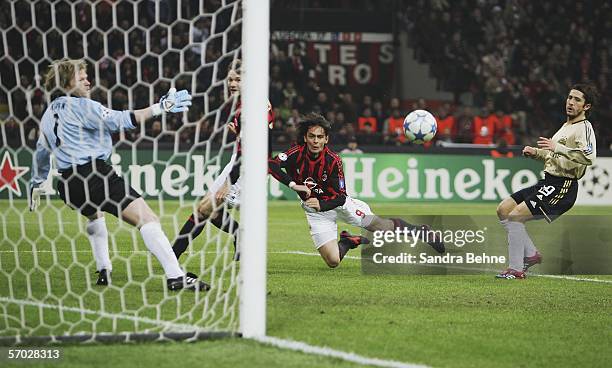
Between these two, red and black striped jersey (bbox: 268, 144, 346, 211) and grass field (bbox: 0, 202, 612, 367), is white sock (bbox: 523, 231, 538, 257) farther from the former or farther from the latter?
red and black striped jersey (bbox: 268, 144, 346, 211)

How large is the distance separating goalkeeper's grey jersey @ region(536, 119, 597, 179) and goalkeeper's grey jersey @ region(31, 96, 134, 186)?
369cm

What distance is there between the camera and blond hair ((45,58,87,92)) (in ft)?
21.9

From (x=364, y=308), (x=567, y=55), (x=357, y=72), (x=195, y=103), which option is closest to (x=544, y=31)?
(x=567, y=55)

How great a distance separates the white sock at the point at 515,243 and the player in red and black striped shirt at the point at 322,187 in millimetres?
637

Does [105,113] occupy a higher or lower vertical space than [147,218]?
higher

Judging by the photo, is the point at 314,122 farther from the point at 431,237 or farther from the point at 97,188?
the point at 97,188

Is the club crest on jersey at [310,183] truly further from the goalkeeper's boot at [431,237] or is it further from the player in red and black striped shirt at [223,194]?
the goalkeeper's boot at [431,237]

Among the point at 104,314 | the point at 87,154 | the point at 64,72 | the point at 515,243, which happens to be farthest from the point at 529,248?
the point at 64,72

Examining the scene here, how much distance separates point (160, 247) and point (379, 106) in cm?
1560

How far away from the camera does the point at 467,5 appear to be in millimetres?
25234

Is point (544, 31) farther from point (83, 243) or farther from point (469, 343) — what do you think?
point (469, 343)

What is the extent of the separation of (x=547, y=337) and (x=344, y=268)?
3653 millimetres

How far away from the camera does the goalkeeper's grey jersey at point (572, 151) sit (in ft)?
27.6

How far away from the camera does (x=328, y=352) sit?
16.8 ft
